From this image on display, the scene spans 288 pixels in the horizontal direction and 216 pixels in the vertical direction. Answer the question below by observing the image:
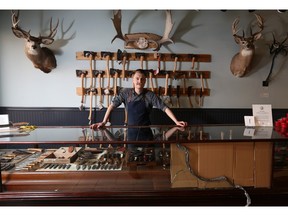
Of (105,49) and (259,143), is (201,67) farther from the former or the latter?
(259,143)

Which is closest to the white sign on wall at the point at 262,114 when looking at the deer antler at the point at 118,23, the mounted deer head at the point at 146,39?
the mounted deer head at the point at 146,39

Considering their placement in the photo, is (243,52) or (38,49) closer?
(38,49)

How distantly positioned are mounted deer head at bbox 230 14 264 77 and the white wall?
0.14m

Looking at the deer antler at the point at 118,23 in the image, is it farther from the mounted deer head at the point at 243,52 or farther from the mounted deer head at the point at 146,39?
the mounted deer head at the point at 243,52

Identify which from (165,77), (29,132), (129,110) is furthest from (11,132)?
(165,77)

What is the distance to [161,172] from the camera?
70.4 inches

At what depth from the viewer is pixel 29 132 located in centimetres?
182

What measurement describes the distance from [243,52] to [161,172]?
290 cm

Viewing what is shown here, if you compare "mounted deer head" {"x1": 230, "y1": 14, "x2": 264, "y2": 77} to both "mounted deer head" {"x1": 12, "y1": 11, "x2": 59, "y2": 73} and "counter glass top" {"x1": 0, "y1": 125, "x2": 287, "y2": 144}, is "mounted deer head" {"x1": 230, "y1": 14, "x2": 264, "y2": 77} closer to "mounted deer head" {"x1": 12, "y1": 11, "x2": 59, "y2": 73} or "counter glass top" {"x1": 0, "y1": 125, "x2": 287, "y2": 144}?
"counter glass top" {"x1": 0, "y1": 125, "x2": 287, "y2": 144}

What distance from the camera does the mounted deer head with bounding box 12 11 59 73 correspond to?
3.43 metres

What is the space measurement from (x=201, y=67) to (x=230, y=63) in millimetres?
551

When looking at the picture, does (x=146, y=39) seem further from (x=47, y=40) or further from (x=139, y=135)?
(x=139, y=135)

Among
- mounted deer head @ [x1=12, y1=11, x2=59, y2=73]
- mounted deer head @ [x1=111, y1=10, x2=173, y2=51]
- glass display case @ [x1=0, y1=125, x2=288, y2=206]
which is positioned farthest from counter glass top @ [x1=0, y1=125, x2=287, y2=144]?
mounted deer head @ [x1=111, y1=10, x2=173, y2=51]

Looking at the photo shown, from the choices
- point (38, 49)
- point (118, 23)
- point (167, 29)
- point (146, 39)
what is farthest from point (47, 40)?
point (167, 29)
